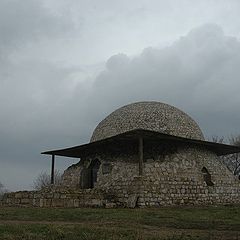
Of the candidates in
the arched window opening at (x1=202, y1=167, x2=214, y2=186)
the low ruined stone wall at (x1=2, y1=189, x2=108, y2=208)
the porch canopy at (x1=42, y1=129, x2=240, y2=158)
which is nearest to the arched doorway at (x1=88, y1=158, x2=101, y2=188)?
the porch canopy at (x1=42, y1=129, x2=240, y2=158)

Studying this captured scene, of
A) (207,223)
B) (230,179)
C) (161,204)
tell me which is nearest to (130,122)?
(161,204)

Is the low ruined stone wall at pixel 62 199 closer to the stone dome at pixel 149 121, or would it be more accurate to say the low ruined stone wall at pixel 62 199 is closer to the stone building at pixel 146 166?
the stone building at pixel 146 166

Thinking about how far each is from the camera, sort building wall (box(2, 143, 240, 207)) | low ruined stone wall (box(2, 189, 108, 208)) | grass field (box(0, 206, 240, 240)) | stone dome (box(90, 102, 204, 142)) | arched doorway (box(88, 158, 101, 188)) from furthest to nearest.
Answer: arched doorway (box(88, 158, 101, 188)), stone dome (box(90, 102, 204, 142)), building wall (box(2, 143, 240, 207)), low ruined stone wall (box(2, 189, 108, 208)), grass field (box(0, 206, 240, 240))

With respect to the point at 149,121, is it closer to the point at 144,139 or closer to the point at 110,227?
the point at 144,139

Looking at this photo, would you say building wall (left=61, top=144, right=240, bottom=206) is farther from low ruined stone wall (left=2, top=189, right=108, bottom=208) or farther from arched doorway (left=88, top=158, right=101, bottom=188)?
low ruined stone wall (left=2, top=189, right=108, bottom=208)

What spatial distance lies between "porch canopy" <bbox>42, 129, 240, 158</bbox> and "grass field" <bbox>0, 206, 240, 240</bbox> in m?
5.69

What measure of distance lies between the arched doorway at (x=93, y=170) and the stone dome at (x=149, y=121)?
142 cm

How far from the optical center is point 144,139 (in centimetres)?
2147

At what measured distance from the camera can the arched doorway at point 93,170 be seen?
78.2 ft

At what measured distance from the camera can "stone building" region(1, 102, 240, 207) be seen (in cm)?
1939

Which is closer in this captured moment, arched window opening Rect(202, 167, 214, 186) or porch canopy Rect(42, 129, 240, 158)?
porch canopy Rect(42, 129, 240, 158)

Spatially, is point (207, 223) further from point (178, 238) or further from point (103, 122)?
point (103, 122)

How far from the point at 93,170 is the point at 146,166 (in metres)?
4.63

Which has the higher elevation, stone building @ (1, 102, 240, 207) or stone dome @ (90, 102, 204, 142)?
stone dome @ (90, 102, 204, 142)
